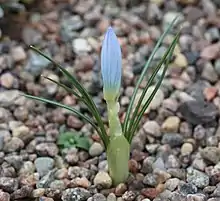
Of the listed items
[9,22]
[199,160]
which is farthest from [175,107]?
[9,22]

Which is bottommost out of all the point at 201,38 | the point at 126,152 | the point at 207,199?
the point at 207,199

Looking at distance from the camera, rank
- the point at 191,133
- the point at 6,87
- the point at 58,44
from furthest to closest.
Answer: the point at 58,44 → the point at 6,87 → the point at 191,133

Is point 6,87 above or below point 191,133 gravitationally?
above

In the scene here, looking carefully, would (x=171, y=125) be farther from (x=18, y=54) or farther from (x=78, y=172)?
(x=18, y=54)

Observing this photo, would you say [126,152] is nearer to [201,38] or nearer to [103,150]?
[103,150]

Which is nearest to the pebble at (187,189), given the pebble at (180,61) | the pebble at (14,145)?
the pebble at (14,145)

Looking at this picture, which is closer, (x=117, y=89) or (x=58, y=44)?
(x=117, y=89)

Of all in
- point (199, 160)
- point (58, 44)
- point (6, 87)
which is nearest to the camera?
point (199, 160)
